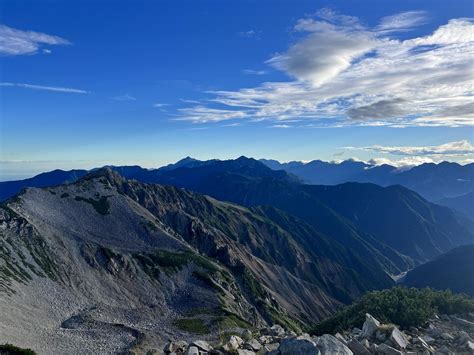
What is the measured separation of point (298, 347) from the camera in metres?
25.7

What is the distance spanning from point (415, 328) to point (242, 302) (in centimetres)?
16067

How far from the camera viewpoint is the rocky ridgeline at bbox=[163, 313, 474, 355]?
26109 mm

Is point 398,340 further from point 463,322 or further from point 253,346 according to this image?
point 463,322

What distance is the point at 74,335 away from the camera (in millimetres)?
106438

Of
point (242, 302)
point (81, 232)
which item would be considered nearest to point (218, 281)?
point (242, 302)

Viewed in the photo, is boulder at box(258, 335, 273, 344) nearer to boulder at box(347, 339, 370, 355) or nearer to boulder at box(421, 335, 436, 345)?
boulder at box(347, 339, 370, 355)

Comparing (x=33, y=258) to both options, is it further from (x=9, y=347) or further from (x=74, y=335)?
(x=9, y=347)

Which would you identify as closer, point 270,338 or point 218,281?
point 270,338

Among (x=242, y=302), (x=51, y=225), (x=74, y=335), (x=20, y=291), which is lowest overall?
(x=242, y=302)

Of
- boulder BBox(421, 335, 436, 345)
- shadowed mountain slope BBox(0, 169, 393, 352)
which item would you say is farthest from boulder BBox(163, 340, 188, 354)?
shadowed mountain slope BBox(0, 169, 393, 352)

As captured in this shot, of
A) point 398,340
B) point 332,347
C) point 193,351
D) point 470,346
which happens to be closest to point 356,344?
point 332,347

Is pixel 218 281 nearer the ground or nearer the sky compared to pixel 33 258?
nearer the ground

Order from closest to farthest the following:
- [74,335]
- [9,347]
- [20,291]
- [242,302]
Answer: [9,347] < [74,335] < [20,291] < [242,302]

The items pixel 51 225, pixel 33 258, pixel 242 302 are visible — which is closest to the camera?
pixel 33 258
